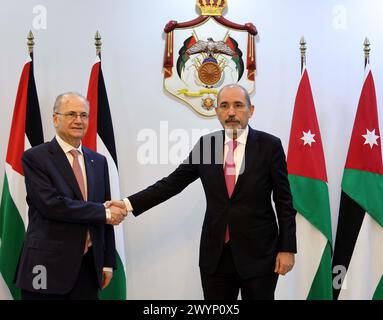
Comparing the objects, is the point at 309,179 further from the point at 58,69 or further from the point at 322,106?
the point at 58,69

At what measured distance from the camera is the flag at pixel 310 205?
311 centimetres

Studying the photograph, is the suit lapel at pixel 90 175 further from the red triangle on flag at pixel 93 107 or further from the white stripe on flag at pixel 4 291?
the white stripe on flag at pixel 4 291

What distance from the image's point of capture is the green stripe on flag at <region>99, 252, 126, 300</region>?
9.98ft

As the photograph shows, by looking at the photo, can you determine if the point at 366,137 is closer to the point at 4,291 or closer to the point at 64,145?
the point at 64,145

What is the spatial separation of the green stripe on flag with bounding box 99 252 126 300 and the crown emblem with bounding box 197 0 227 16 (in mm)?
1777

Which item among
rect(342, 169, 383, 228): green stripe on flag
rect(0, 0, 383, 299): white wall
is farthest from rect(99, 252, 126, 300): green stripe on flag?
rect(342, 169, 383, 228): green stripe on flag

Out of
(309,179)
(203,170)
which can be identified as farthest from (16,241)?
(309,179)

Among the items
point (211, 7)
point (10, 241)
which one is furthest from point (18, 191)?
point (211, 7)

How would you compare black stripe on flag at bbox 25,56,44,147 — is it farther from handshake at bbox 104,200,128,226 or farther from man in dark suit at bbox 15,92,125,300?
handshake at bbox 104,200,128,226

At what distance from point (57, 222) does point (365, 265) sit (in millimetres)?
2079

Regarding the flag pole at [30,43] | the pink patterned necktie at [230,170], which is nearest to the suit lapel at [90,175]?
the pink patterned necktie at [230,170]

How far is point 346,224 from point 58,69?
7.30 feet

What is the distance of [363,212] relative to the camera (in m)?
3.15

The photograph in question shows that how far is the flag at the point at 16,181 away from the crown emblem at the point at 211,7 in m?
1.23
